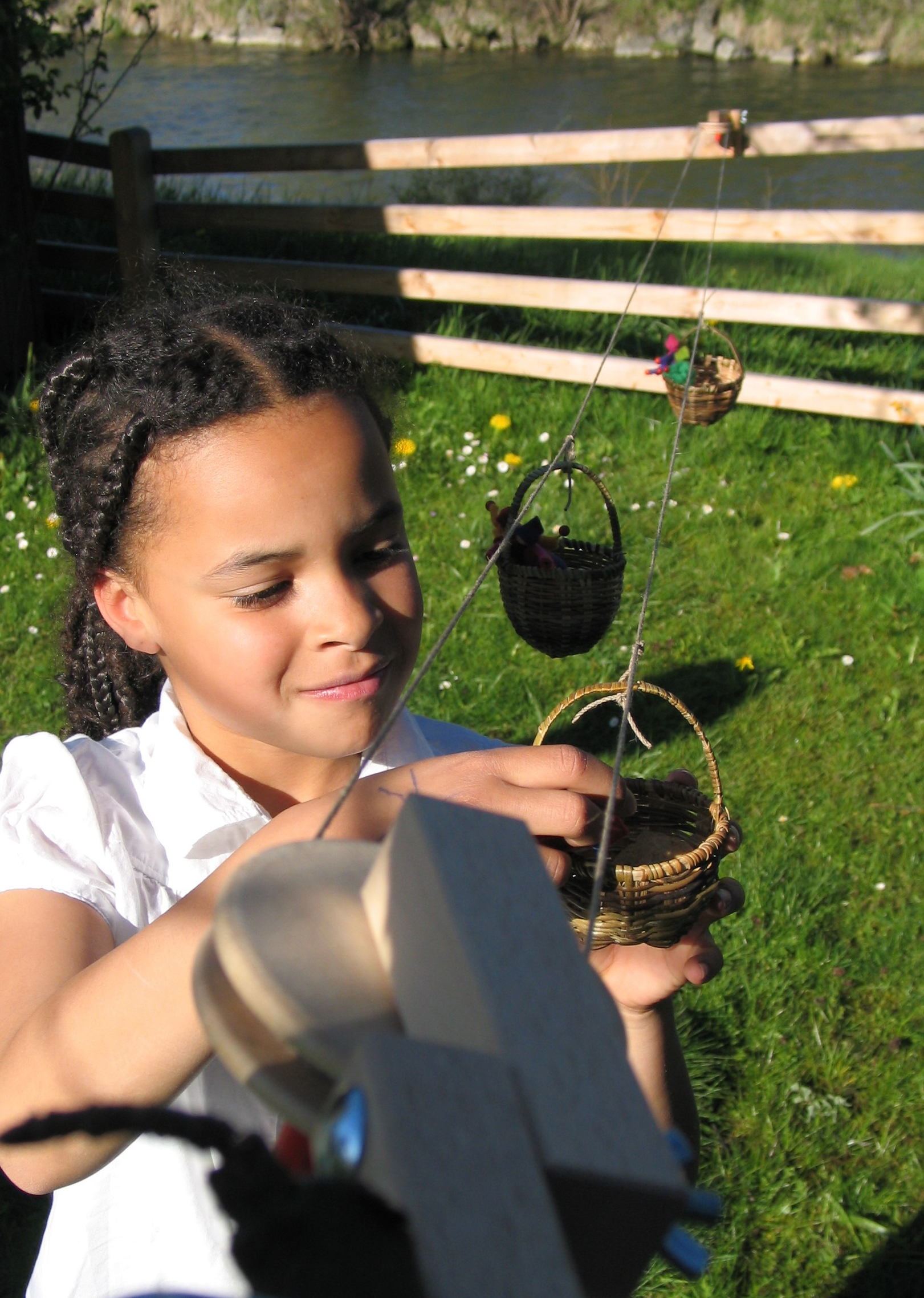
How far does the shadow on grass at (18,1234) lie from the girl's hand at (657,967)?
1.30m

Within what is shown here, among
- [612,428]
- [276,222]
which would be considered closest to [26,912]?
[612,428]

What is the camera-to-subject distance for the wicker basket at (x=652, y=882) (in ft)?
3.33

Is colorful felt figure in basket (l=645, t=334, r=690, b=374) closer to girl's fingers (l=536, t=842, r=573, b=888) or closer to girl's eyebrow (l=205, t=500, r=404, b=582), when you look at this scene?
girl's eyebrow (l=205, t=500, r=404, b=582)

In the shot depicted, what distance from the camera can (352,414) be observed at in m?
1.17

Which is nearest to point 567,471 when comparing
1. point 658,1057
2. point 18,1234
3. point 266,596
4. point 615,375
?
point 266,596

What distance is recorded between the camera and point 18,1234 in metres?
1.86

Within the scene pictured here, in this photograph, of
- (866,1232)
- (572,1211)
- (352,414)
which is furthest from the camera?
(866,1232)

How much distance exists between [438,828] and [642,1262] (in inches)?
5.7

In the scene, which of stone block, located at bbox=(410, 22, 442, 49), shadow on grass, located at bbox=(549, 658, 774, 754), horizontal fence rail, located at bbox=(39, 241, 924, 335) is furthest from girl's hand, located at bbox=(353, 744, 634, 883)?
stone block, located at bbox=(410, 22, 442, 49)

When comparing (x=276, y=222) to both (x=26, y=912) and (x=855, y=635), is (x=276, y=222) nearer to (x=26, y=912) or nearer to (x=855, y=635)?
(x=855, y=635)

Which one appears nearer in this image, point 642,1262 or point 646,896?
point 642,1262

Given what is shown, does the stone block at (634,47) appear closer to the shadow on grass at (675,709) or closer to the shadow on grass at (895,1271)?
the shadow on grass at (675,709)

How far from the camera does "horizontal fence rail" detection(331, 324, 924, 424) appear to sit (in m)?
4.05

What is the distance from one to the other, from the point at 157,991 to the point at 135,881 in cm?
39
